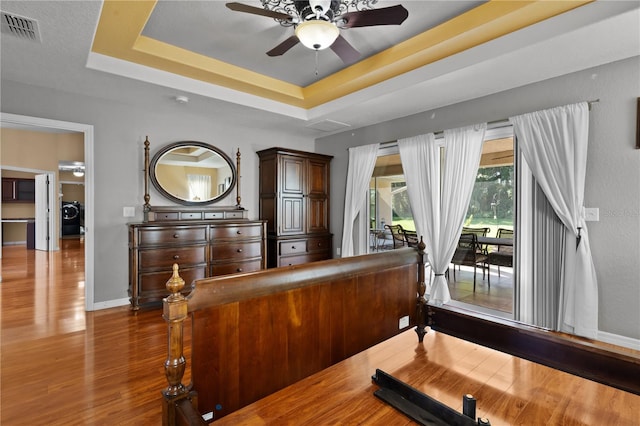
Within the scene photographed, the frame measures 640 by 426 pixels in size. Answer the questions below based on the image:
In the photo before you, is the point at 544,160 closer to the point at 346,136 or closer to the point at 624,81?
the point at 624,81

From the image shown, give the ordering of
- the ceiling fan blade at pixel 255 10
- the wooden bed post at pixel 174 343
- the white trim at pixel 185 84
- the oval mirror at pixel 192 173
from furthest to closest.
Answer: the oval mirror at pixel 192 173 → the white trim at pixel 185 84 → the ceiling fan blade at pixel 255 10 → the wooden bed post at pixel 174 343

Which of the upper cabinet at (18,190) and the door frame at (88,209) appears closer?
the door frame at (88,209)

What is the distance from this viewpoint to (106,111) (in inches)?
151

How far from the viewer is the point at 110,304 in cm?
384

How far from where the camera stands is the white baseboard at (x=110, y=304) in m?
3.73

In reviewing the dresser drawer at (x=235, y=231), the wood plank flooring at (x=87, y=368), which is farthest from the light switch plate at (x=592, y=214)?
the dresser drawer at (x=235, y=231)

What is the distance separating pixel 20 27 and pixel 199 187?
2495 mm

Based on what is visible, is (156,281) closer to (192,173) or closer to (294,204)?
(192,173)

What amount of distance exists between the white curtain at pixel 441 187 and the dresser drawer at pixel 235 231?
2.17 m

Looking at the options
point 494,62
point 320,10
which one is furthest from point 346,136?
point 320,10

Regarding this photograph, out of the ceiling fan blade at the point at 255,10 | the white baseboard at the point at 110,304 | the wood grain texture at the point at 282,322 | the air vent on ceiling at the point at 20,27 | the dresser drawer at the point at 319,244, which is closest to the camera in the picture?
the wood grain texture at the point at 282,322

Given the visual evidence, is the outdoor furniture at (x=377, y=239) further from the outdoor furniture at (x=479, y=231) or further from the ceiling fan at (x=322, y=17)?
the ceiling fan at (x=322, y=17)

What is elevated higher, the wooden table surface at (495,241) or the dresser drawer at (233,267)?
the wooden table surface at (495,241)

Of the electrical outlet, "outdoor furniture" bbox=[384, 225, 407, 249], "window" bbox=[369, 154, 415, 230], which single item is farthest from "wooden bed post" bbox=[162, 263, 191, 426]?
"outdoor furniture" bbox=[384, 225, 407, 249]
